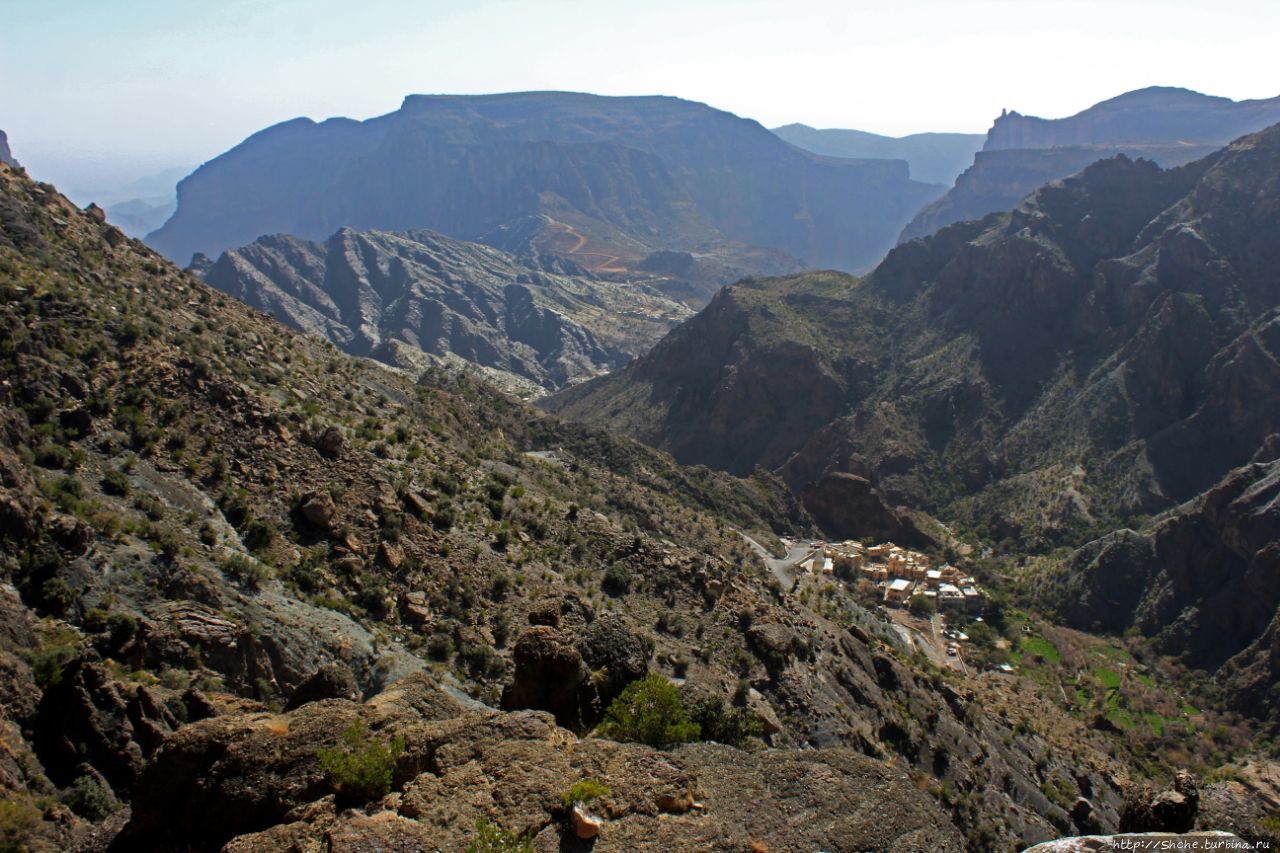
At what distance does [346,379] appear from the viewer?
3778 cm

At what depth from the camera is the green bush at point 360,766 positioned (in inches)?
430

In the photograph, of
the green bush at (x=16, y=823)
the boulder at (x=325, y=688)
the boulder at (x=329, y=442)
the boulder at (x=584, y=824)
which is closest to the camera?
the boulder at (x=584, y=824)

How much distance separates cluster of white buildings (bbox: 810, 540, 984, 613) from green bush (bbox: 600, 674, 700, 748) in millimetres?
41712

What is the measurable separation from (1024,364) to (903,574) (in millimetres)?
47575

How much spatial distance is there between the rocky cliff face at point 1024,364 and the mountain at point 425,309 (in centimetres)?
5223

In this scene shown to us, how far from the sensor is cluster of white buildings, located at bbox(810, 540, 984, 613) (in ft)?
189

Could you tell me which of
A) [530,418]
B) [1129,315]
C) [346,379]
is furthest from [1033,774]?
[1129,315]

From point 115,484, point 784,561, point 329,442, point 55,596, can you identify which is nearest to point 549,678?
point 55,596

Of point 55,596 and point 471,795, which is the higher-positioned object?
point 55,596

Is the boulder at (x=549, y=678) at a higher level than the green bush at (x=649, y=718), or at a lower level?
higher

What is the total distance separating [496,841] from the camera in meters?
9.81

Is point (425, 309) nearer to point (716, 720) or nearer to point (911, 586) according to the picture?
point (911, 586)

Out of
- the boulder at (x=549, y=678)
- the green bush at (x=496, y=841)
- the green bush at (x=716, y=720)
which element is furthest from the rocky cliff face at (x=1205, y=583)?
the green bush at (x=496, y=841)

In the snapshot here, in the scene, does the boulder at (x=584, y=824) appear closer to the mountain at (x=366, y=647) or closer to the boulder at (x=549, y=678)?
the mountain at (x=366, y=647)
